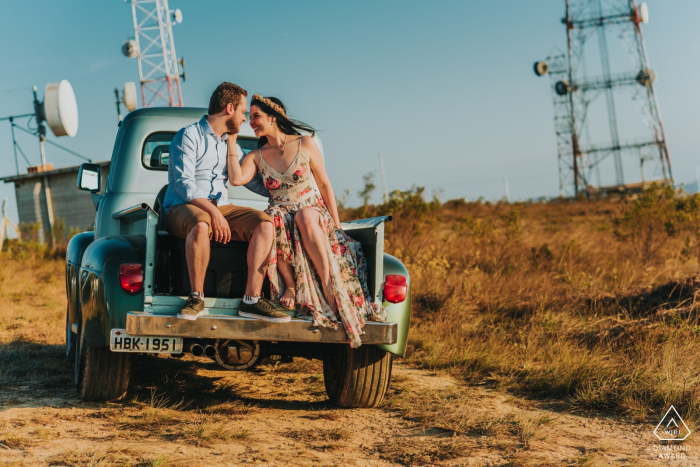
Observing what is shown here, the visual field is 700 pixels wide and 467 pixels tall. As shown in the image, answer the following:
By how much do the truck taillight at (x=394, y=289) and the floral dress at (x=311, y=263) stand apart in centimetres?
10

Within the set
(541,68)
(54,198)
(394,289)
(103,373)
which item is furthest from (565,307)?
(541,68)

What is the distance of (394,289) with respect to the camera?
4031 millimetres

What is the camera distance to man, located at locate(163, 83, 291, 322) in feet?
12.2

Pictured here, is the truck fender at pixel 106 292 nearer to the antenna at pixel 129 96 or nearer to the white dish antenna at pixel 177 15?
the antenna at pixel 129 96

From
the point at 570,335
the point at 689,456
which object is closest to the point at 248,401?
the point at 689,456

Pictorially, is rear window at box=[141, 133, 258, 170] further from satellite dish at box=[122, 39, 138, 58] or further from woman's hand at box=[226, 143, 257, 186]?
satellite dish at box=[122, 39, 138, 58]

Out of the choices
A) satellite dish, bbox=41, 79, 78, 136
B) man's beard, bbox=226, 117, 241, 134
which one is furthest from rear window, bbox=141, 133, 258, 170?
satellite dish, bbox=41, 79, 78, 136

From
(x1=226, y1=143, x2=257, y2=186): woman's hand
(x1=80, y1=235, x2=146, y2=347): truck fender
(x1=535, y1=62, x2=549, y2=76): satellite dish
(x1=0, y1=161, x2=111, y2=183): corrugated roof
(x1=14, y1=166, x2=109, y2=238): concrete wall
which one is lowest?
(x1=80, y1=235, x2=146, y2=347): truck fender

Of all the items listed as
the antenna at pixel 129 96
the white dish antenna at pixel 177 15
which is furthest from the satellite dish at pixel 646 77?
the antenna at pixel 129 96

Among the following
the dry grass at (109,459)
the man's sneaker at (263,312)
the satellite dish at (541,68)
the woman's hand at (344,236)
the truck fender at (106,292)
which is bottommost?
the dry grass at (109,459)

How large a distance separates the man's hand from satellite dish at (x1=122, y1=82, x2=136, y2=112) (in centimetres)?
1008

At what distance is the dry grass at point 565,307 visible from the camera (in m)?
5.04

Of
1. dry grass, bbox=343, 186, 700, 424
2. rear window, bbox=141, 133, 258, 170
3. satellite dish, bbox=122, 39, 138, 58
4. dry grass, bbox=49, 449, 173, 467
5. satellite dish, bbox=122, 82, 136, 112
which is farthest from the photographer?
satellite dish, bbox=122, 39, 138, 58

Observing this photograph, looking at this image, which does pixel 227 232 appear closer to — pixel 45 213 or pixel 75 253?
pixel 75 253
